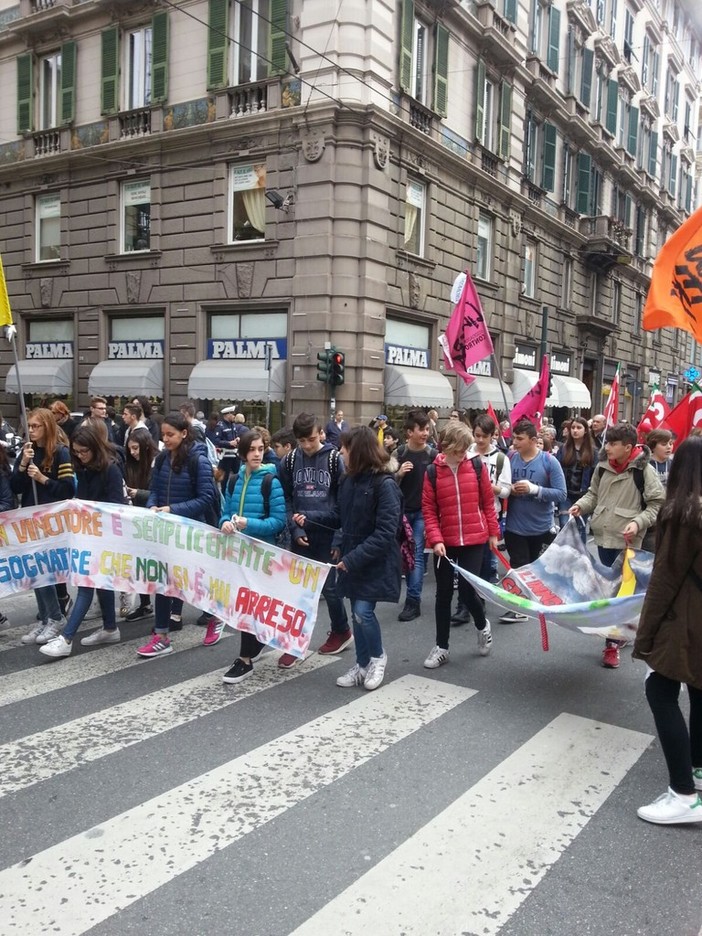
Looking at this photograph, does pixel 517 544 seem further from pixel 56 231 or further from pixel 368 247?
pixel 56 231

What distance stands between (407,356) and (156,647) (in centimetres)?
1390

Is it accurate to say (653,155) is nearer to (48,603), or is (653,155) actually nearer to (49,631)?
(48,603)

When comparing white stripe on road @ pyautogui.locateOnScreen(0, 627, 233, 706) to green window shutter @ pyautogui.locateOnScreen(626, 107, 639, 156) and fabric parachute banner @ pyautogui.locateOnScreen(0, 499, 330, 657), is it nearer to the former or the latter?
fabric parachute banner @ pyautogui.locateOnScreen(0, 499, 330, 657)

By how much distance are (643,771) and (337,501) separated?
279cm

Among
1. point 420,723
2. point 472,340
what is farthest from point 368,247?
point 420,723

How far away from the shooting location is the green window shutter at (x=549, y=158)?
25234mm

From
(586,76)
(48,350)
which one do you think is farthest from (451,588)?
(586,76)

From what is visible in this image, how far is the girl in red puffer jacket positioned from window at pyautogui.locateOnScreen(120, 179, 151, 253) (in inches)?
625

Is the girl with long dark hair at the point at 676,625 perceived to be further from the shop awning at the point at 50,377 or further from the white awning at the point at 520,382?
the white awning at the point at 520,382

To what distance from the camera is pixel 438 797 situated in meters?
3.71

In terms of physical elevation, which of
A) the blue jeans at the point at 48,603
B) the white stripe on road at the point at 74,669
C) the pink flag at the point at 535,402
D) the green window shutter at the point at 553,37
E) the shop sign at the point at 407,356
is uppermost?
the green window shutter at the point at 553,37

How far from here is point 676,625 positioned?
3447 mm

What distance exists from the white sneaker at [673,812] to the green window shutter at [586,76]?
96.3 feet

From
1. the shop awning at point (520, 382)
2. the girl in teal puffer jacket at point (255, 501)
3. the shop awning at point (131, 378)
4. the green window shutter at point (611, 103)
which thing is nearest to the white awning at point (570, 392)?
the shop awning at point (520, 382)
